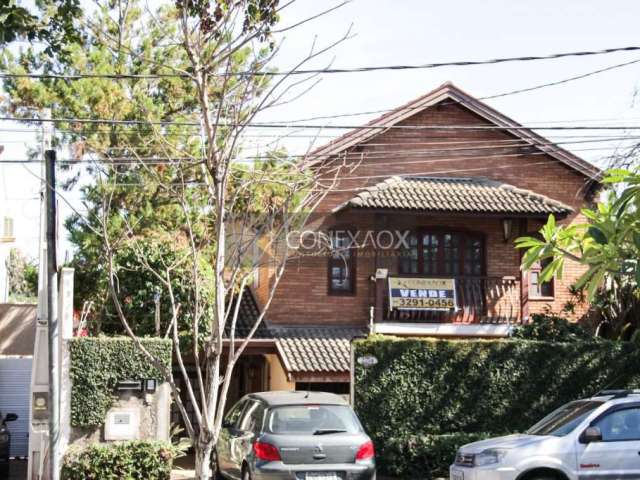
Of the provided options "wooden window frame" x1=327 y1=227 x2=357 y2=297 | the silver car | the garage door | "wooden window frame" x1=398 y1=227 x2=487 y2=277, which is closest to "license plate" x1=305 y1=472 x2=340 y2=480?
→ the silver car

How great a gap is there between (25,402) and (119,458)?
6.67 metres

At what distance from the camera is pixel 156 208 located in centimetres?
1938

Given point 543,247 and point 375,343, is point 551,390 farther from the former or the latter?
point 543,247

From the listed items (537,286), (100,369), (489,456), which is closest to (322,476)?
(489,456)

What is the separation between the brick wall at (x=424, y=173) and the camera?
22.4 m

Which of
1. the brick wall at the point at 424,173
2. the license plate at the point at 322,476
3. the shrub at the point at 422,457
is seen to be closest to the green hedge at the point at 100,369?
the license plate at the point at 322,476

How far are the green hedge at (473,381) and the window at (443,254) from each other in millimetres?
5704

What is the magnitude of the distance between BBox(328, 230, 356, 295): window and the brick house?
0.08ft

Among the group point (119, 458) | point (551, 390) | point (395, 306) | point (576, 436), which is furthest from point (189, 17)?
point (395, 306)

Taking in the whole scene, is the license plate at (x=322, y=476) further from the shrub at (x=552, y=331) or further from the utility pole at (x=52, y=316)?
the shrub at (x=552, y=331)

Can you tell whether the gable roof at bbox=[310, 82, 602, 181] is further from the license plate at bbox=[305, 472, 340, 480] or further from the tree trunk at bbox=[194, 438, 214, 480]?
the tree trunk at bbox=[194, 438, 214, 480]

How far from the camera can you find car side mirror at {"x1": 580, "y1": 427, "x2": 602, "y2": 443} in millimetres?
12266

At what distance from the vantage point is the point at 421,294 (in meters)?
22.5

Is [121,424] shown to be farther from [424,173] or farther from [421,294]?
[424,173]
